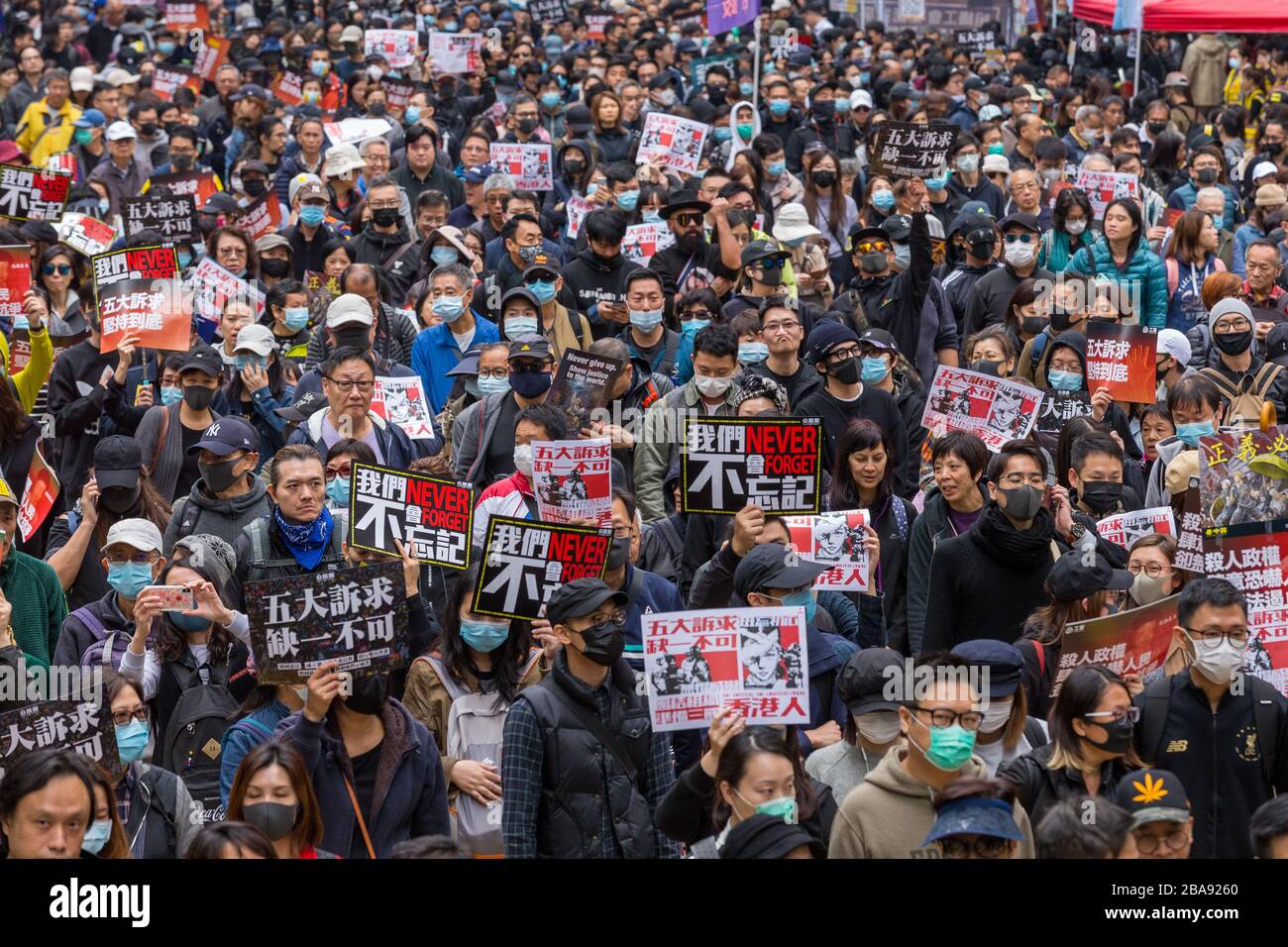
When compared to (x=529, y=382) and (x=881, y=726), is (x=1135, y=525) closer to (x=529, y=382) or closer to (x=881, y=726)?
(x=881, y=726)

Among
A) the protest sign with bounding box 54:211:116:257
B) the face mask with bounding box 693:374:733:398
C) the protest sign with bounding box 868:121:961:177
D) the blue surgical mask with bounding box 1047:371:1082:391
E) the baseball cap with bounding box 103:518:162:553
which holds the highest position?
the protest sign with bounding box 868:121:961:177

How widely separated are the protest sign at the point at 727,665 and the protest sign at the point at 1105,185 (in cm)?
955

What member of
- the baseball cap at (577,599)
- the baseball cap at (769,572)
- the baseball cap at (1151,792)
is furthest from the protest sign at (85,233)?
the baseball cap at (1151,792)

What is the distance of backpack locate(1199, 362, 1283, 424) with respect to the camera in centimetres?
1034

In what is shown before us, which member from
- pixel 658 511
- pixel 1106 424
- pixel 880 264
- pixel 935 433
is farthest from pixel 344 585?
pixel 880 264

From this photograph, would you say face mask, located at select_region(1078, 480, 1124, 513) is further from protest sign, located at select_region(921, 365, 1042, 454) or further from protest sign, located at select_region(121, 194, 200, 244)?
protest sign, located at select_region(121, 194, 200, 244)

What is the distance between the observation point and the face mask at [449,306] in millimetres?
11195

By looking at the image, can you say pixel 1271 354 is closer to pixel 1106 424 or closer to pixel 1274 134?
pixel 1106 424

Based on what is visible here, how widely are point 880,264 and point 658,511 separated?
324cm

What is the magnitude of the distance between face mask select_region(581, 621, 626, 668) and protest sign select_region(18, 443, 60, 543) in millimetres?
3877

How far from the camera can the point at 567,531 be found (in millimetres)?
7367

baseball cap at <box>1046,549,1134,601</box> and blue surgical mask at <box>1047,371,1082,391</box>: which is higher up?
blue surgical mask at <box>1047,371,1082,391</box>

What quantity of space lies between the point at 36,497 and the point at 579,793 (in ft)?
13.9

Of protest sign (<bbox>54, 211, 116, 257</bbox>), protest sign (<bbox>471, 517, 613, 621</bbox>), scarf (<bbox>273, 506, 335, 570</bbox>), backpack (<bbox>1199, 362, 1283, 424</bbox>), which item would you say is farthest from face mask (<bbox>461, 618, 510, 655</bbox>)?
protest sign (<bbox>54, 211, 116, 257</bbox>)
